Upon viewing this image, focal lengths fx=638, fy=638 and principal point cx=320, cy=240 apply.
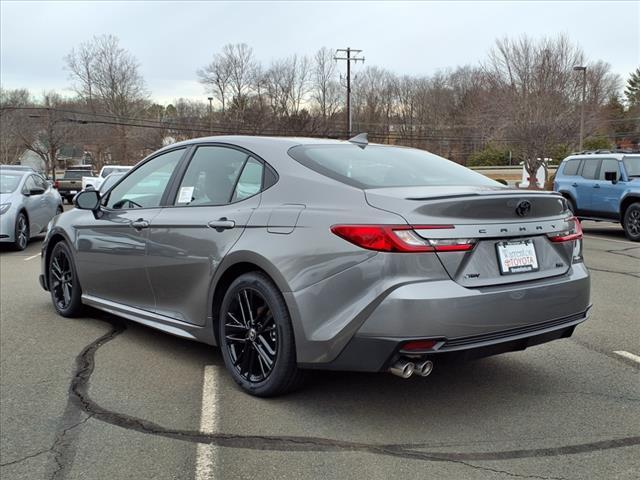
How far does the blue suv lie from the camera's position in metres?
13.3

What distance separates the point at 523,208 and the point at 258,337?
1739 mm

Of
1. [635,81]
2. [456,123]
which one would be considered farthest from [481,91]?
[635,81]

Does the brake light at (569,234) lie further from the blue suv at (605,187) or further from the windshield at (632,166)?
the windshield at (632,166)

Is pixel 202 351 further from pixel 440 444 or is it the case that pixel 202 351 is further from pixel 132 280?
pixel 440 444

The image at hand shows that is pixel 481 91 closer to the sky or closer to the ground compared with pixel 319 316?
closer to the sky

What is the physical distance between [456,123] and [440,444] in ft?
230

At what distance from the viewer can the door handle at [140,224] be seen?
484 centimetres

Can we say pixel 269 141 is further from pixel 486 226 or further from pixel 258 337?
pixel 486 226

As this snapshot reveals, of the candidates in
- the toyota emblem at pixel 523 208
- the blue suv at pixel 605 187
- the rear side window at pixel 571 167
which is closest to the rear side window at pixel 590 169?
the blue suv at pixel 605 187

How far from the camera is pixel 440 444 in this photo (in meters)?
3.30

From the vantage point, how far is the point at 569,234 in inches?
155

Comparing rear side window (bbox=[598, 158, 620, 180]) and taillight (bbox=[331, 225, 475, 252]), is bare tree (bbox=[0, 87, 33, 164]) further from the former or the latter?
taillight (bbox=[331, 225, 475, 252])

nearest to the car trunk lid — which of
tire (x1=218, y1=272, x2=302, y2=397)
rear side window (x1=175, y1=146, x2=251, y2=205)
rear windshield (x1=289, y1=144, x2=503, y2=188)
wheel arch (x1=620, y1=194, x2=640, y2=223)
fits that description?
rear windshield (x1=289, y1=144, x2=503, y2=188)

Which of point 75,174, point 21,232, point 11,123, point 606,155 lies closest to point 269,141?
point 21,232
